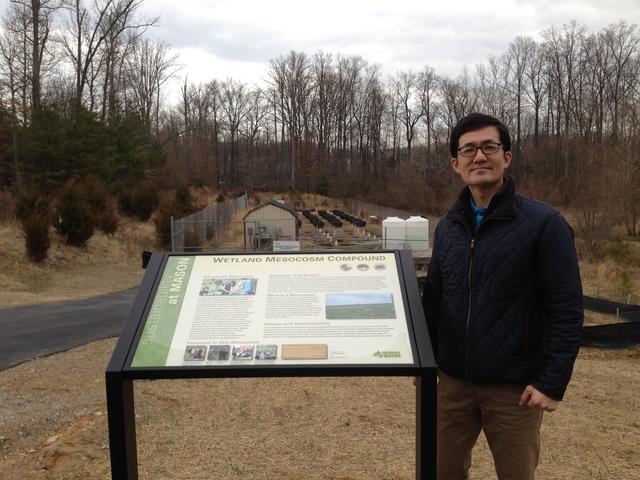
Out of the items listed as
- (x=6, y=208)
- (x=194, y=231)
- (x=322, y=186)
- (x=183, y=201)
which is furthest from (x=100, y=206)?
(x=322, y=186)

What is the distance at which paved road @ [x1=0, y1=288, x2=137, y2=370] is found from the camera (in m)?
7.80

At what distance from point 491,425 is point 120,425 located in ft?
5.40

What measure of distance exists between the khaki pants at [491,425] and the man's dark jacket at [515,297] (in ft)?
0.31

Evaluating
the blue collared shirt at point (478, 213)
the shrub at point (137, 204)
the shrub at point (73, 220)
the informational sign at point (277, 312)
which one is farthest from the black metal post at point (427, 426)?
the shrub at point (137, 204)

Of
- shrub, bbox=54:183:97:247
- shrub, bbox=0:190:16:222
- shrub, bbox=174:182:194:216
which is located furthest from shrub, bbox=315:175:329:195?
shrub, bbox=54:183:97:247

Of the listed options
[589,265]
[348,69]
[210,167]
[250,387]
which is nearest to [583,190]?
[589,265]

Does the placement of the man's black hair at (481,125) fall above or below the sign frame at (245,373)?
above

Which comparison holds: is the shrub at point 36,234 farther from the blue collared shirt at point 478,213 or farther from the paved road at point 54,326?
the blue collared shirt at point 478,213

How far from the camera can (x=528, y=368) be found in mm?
2316

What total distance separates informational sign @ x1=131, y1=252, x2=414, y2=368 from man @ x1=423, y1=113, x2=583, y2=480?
295 mm

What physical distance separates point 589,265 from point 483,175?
1639cm

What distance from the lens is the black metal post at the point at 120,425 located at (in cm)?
240

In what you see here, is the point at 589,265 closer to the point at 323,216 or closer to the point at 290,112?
the point at 323,216

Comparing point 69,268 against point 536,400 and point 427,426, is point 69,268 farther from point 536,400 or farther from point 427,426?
point 536,400
